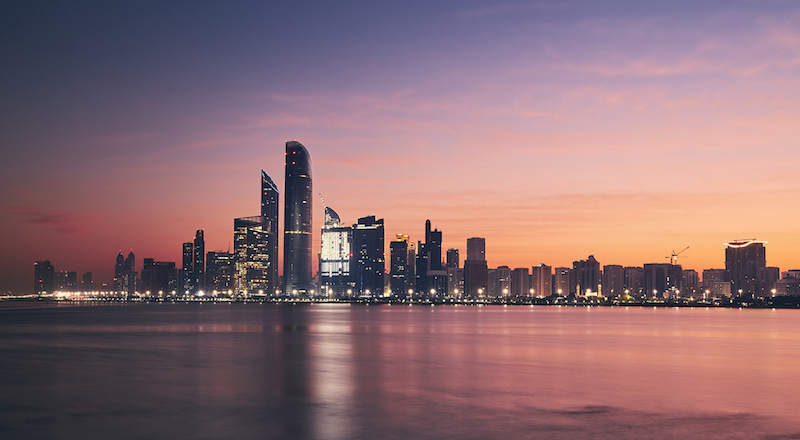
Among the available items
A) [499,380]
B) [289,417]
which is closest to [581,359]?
[499,380]

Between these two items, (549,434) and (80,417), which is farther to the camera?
(80,417)

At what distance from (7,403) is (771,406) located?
134 ft

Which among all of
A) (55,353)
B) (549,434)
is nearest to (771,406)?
(549,434)

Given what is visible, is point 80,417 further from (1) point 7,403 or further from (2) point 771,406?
(2) point 771,406

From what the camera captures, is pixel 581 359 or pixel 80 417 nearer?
pixel 80 417

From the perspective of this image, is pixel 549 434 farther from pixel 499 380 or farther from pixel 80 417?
pixel 80 417

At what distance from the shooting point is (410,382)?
4200 cm

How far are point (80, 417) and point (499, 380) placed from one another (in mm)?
25495

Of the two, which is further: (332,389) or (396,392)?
(332,389)

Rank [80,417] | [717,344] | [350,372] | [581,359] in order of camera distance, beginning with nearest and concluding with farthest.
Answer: [80,417]
[350,372]
[581,359]
[717,344]

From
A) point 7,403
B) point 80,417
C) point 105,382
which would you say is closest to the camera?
point 80,417

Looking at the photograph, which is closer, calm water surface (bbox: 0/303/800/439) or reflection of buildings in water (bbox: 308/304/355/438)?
calm water surface (bbox: 0/303/800/439)

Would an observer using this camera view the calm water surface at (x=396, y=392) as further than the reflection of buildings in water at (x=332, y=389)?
No

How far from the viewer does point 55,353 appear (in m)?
61.9
